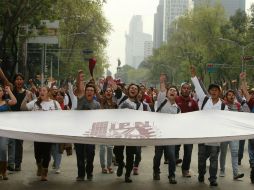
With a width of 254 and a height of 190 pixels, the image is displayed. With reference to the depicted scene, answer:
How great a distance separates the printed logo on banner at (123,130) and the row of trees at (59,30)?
17.2m

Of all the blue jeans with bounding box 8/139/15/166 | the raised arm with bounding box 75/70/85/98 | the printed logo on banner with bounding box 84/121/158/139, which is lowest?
the blue jeans with bounding box 8/139/15/166

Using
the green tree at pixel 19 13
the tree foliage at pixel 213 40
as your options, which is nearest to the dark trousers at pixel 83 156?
the green tree at pixel 19 13

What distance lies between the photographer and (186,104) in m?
10.0

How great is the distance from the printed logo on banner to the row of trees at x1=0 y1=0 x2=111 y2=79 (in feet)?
56.5

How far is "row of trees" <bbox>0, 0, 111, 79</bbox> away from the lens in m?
25.4

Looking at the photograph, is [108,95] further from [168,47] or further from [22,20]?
[168,47]

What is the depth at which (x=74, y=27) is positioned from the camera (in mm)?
55594

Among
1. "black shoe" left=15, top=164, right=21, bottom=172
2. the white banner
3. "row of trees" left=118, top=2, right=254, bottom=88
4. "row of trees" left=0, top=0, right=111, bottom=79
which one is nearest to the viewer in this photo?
the white banner

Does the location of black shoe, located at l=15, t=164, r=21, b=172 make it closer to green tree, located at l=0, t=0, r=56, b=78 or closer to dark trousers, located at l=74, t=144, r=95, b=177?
dark trousers, located at l=74, t=144, r=95, b=177

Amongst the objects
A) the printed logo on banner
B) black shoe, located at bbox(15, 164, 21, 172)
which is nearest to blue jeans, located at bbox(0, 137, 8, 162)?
black shoe, located at bbox(15, 164, 21, 172)

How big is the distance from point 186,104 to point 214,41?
56280 millimetres

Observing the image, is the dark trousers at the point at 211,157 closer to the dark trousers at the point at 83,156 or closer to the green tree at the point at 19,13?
the dark trousers at the point at 83,156

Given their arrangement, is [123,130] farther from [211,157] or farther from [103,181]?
[211,157]

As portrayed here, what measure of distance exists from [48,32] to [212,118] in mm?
23564
